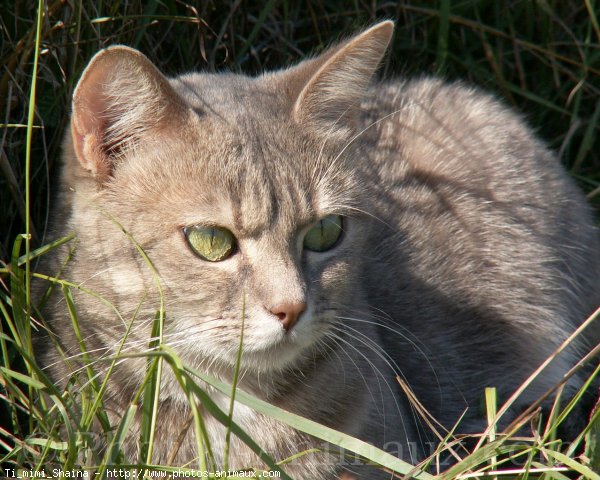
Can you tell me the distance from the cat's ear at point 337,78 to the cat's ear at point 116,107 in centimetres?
33

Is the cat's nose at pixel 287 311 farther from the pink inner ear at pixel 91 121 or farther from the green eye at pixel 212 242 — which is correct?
the pink inner ear at pixel 91 121

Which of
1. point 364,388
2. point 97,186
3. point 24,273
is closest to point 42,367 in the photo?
point 24,273

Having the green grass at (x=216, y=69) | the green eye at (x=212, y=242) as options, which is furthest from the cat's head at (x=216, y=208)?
the green grass at (x=216, y=69)

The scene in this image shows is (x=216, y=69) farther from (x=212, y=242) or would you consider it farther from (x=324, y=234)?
(x=212, y=242)

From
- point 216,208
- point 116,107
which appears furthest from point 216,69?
point 216,208

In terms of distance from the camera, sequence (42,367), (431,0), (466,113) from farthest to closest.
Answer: (431,0) < (466,113) < (42,367)

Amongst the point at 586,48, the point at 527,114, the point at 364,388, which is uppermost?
the point at 586,48

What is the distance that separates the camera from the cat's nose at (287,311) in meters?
1.78

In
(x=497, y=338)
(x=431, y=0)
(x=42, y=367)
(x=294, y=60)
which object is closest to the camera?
(x=42, y=367)

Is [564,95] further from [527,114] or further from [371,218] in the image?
[371,218]

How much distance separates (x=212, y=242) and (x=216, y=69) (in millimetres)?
1475

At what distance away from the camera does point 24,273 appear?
2148 mm

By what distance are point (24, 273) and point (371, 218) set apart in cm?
88

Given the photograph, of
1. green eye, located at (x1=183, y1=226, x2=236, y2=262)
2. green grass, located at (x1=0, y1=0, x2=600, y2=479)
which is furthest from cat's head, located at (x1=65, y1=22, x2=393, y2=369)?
green grass, located at (x1=0, y1=0, x2=600, y2=479)
